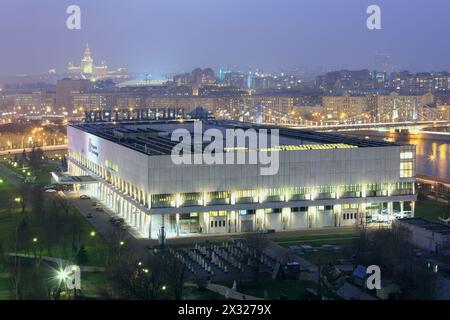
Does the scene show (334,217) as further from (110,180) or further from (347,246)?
(110,180)

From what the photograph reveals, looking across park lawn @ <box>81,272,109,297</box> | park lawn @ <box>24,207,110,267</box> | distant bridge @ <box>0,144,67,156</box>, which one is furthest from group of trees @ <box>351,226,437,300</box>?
distant bridge @ <box>0,144,67,156</box>

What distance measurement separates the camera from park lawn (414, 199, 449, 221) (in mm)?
12383

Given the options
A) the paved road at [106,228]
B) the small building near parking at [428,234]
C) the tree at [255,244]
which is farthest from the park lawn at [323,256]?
the paved road at [106,228]

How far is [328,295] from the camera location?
7.41m

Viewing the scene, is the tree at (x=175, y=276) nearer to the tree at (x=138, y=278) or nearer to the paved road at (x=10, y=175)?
the tree at (x=138, y=278)

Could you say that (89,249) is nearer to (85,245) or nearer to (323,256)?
(85,245)

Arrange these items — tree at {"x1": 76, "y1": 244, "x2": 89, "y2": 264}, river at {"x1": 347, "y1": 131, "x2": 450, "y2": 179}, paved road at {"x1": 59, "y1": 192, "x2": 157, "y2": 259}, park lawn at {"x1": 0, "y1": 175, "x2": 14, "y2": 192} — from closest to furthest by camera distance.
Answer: tree at {"x1": 76, "y1": 244, "x2": 89, "y2": 264} → paved road at {"x1": 59, "y1": 192, "x2": 157, "y2": 259} → park lawn at {"x1": 0, "y1": 175, "x2": 14, "y2": 192} → river at {"x1": 347, "y1": 131, "x2": 450, "y2": 179}

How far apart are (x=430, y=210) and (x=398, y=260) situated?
5.60 metres

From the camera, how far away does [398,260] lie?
7.79 m

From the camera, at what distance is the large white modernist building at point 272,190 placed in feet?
36.3

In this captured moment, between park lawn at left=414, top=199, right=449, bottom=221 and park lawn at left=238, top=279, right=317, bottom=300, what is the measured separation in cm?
475

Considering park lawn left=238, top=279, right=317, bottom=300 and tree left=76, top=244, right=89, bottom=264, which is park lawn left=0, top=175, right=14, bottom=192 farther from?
park lawn left=238, top=279, right=317, bottom=300
